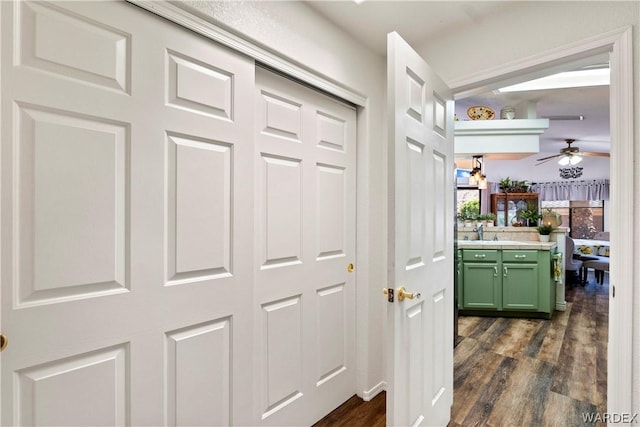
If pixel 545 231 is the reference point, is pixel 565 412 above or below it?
below

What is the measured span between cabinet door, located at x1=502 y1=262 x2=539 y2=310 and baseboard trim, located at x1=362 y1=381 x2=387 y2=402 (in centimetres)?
254

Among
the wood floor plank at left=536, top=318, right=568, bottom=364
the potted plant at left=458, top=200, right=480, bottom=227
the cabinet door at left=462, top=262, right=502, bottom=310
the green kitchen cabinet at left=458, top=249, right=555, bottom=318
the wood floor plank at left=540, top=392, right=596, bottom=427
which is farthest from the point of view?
the potted plant at left=458, top=200, right=480, bottom=227

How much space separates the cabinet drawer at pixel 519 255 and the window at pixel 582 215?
200 inches

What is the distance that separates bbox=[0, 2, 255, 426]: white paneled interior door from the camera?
931 mm

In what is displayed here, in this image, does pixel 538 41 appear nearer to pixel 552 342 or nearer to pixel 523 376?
pixel 523 376

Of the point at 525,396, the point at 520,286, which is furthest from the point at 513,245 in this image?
the point at 525,396

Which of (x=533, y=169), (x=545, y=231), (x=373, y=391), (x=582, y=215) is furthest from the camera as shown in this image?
(x=533, y=169)

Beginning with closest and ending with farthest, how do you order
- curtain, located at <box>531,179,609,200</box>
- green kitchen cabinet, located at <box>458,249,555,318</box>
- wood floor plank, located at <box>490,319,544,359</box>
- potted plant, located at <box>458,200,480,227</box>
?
wood floor plank, located at <box>490,319,544,359</box> < green kitchen cabinet, located at <box>458,249,555,318</box> < potted plant, located at <box>458,200,480,227</box> < curtain, located at <box>531,179,609,200</box>

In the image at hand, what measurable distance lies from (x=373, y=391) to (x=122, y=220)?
188 centimetres

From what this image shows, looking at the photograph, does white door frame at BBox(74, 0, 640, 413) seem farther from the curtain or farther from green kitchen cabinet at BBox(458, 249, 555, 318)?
the curtain

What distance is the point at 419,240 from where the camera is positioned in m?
1.55

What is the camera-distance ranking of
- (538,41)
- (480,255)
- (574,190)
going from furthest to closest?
(574,190) < (480,255) < (538,41)

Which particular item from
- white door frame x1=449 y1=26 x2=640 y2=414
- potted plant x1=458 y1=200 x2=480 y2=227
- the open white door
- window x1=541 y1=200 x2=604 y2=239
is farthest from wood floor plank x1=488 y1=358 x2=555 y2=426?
window x1=541 y1=200 x2=604 y2=239

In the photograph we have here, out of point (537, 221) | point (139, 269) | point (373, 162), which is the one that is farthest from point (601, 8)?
point (537, 221)
